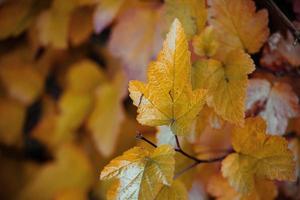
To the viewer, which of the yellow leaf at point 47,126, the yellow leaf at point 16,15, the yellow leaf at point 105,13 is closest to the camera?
the yellow leaf at point 105,13

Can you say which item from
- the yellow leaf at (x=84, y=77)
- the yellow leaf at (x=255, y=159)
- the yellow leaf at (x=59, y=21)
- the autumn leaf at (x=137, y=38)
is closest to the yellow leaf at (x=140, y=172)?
the yellow leaf at (x=255, y=159)

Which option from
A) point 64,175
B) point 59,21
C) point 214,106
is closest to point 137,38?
point 59,21

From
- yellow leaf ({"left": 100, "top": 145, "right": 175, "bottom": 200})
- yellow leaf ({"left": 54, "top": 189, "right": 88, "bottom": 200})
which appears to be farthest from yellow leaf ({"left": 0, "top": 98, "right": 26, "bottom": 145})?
yellow leaf ({"left": 100, "top": 145, "right": 175, "bottom": 200})

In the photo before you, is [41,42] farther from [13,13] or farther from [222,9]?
[222,9]

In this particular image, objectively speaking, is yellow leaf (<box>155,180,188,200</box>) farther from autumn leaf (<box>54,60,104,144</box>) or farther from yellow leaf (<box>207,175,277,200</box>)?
autumn leaf (<box>54,60,104,144</box>)

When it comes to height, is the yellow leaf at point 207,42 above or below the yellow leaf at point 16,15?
above

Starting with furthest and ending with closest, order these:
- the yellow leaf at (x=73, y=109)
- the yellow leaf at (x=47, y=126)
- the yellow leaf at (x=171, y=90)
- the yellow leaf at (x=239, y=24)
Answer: the yellow leaf at (x=47, y=126) → the yellow leaf at (x=73, y=109) → the yellow leaf at (x=239, y=24) → the yellow leaf at (x=171, y=90)

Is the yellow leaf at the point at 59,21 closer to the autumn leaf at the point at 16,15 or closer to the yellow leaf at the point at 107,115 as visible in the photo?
the autumn leaf at the point at 16,15
